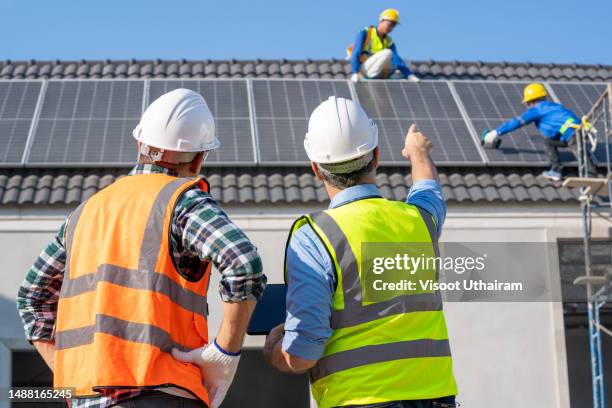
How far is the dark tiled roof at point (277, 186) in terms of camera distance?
998cm

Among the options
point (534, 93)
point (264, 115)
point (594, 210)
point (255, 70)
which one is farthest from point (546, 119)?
point (255, 70)

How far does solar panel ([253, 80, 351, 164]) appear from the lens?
35.0 feet

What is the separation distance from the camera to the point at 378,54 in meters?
12.7

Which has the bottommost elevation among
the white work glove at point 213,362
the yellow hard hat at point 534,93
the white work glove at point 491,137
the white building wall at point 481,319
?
the white work glove at point 213,362

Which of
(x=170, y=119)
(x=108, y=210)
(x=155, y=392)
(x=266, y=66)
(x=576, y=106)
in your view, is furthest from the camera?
(x=266, y=66)

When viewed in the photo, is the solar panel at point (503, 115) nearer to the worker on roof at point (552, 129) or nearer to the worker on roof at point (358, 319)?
the worker on roof at point (552, 129)

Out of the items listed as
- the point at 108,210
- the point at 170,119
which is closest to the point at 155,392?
the point at 108,210

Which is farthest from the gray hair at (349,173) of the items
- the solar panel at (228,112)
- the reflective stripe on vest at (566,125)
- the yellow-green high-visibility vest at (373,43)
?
the yellow-green high-visibility vest at (373,43)

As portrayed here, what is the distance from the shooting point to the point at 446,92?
12.4 metres

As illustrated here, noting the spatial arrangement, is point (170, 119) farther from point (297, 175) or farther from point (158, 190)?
point (297, 175)

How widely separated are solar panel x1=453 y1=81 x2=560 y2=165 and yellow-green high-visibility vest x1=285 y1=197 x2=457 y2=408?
7344 mm

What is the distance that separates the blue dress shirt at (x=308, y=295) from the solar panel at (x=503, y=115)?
7444 mm

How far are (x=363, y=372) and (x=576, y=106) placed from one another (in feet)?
30.3

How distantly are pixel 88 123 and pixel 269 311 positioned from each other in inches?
301
